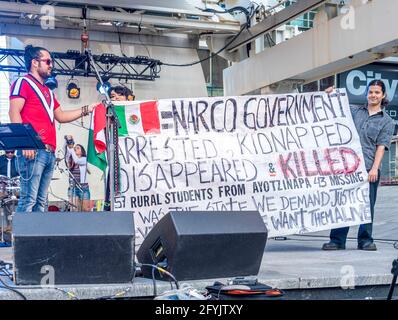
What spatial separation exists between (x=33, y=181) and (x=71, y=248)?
1.69 m

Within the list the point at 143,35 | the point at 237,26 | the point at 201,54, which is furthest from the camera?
the point at 201,54

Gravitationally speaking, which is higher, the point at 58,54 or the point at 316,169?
the point at 58,54

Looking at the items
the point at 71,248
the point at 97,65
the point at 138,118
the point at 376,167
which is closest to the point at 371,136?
the point at 376,167

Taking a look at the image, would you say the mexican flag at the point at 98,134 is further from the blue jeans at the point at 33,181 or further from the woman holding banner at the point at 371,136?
the woman holding banner at the point at 371,136

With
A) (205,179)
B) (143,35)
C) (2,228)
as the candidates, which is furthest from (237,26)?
(205,179)

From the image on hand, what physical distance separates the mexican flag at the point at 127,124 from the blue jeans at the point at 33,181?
47cm

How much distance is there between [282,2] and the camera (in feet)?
33.0

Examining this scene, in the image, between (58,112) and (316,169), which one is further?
(316,169)

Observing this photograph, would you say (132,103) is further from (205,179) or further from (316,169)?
(316,169)

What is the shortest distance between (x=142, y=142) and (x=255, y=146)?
1123 mm

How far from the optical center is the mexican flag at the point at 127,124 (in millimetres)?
5355

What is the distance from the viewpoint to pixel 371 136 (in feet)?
19.2

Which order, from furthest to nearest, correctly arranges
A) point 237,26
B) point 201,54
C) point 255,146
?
point 201,54, point 237,26, point 255,146

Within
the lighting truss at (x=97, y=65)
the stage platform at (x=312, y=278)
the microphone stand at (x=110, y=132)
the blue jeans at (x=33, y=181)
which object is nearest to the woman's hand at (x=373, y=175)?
the stage platform at (x=312, y=278)
